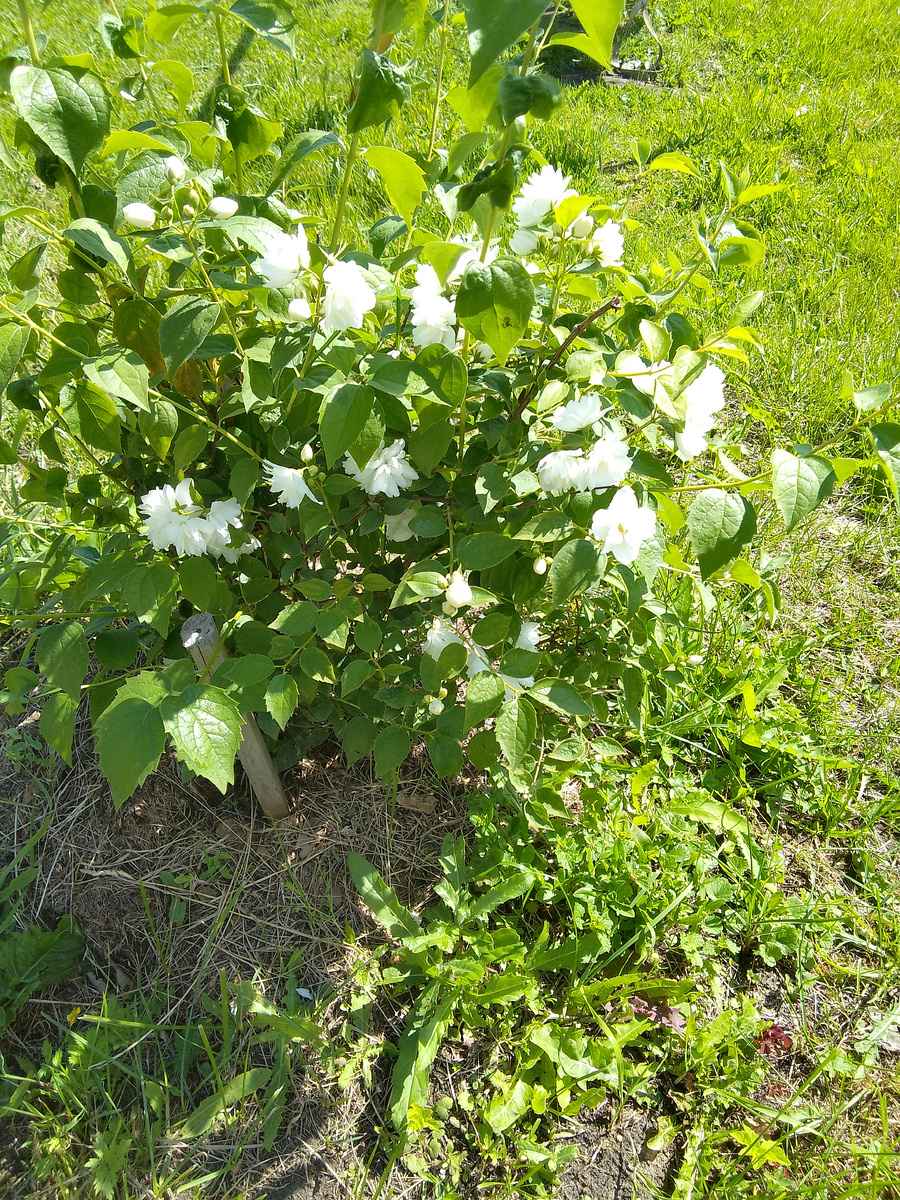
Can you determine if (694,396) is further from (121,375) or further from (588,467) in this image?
(121,375)

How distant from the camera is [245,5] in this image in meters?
1.14

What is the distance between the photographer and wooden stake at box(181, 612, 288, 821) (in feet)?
4.41

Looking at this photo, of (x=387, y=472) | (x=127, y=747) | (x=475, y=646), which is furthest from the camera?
(x=475, y=646)

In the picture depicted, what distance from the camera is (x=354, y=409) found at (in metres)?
1.01

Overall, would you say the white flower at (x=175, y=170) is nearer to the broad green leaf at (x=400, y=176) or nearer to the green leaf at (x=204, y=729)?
the broad green leaf at (x=400, y=176)

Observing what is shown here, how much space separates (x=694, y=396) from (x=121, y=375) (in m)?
0.72

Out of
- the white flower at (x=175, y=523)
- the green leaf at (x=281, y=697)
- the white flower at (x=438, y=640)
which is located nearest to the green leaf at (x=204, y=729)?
the green leaf at (x=281, y=697)

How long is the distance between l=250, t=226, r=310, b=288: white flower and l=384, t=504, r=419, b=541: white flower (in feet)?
1.40

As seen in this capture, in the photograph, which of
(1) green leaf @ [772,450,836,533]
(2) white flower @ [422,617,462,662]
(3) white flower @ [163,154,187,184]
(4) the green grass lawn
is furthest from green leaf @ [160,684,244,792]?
(4) the green grass lawn

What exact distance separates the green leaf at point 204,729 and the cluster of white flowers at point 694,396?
675 mm

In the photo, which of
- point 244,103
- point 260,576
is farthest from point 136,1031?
point 244,103

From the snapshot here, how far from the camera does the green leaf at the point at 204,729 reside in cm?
90

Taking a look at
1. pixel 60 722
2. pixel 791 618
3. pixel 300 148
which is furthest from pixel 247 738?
pixel 791 618

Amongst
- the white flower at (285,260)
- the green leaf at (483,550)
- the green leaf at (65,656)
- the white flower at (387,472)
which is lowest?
the green leaf at (65,656)
